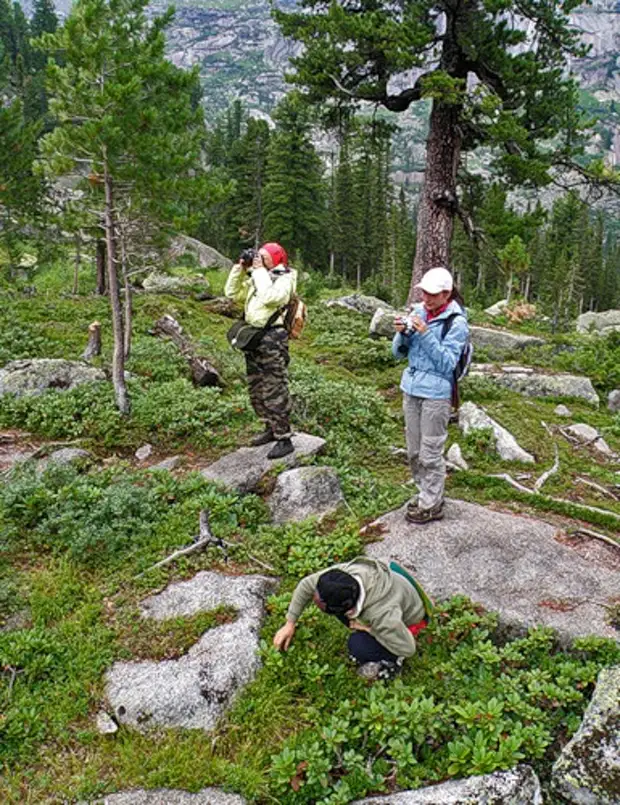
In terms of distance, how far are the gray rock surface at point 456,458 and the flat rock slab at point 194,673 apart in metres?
4.30

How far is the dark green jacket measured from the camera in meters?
4.36

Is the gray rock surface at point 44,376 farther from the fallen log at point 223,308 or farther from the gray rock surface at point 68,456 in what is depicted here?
the fallen log at point 223,308

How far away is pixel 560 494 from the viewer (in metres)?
8.11

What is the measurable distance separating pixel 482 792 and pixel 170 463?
6.07 meters

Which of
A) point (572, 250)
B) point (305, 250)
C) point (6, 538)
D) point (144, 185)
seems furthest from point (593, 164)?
point (572, 250)

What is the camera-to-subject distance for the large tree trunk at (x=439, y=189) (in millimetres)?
10664

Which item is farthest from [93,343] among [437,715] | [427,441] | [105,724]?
[437,715]

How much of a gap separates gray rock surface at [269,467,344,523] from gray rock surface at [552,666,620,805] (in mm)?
3614

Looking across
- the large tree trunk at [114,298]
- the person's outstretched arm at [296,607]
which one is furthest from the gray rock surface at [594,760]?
the large tree trunk at [114,298]

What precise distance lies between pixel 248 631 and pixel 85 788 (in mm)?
1656

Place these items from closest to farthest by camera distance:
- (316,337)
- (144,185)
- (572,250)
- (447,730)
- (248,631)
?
1. (447,730)
2. (248,631)
3. (144,185)
4. (316,337)
5. (572,250)

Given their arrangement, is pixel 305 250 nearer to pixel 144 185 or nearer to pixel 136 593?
pixel 144 185

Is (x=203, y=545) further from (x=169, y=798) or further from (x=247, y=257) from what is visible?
(x=247, y=257)

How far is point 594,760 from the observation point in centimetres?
363
